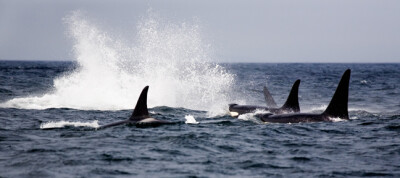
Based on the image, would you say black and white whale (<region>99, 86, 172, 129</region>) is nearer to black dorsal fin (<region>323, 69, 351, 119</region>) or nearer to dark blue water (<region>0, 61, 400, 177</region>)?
dark blue water (<region>0, 61, 400, 177</region>)

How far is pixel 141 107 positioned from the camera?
15.8 meters

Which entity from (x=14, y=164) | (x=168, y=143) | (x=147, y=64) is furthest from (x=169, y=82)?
(x=14, y=164)

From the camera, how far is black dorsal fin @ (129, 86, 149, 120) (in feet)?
51.8

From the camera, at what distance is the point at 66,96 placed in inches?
1054

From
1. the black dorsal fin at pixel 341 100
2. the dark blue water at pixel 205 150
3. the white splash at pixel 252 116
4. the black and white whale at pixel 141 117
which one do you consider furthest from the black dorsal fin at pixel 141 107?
the black dorsal fin at pixel 341 100

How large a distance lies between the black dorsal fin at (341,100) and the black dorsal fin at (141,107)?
5.68m

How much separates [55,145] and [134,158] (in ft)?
7.69

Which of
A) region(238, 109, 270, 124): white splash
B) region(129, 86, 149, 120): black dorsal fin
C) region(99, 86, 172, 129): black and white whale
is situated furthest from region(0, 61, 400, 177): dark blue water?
region(129, 86, 149, 120): black dorsal fin

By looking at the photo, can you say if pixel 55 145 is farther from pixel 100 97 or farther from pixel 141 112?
pixel 100 97

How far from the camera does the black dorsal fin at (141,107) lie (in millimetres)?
15781

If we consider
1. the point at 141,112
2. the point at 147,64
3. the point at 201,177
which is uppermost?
the point at 147,64

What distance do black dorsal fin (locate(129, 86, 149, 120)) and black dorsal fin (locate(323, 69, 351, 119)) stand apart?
568 centimetres

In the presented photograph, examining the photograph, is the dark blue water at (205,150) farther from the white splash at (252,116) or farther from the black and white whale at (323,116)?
the white splash at (252,116)

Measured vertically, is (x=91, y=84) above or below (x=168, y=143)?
above
